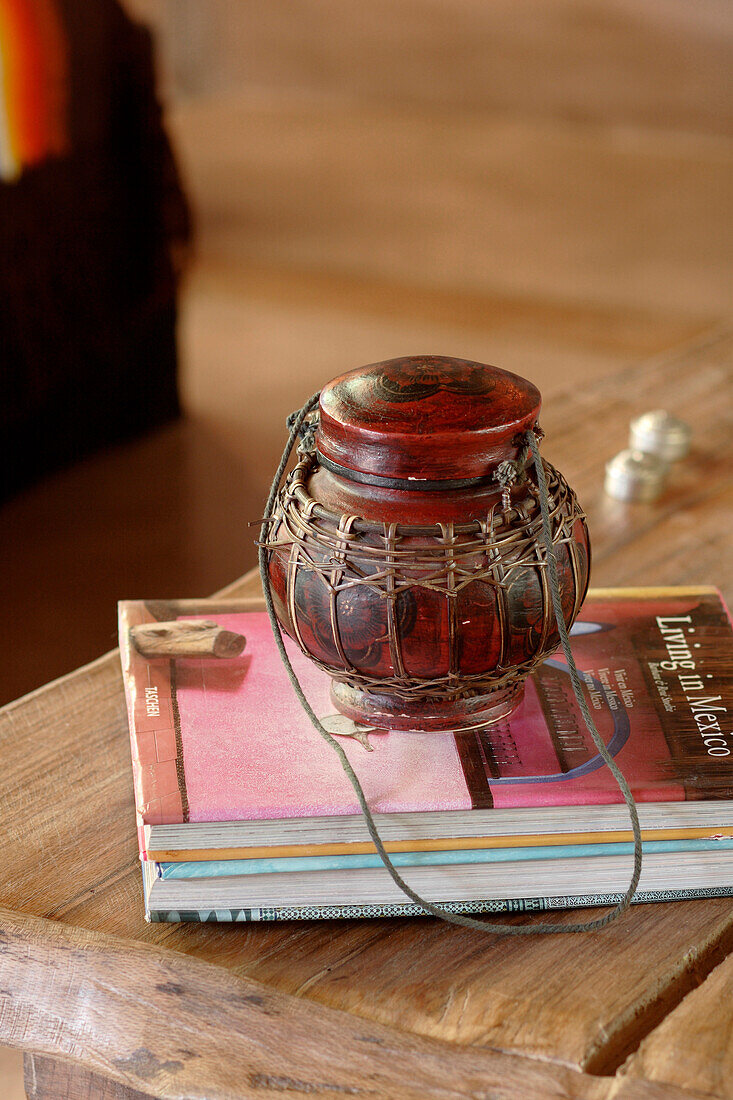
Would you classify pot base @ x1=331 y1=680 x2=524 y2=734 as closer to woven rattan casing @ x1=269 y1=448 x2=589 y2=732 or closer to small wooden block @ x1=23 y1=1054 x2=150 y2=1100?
woven rattan casing @ x1=269 y1=448 x2=589 y2=732

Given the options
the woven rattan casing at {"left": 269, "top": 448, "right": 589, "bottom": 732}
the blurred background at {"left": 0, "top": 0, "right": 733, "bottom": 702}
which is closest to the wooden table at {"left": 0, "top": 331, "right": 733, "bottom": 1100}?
the woven rattan casing at {"left": 269, "top": 448, "right": 589, "bottom": 732}

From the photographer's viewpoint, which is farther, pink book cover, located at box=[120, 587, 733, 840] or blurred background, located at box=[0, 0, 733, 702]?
blurred background, located at box=[0, 0, 733, 702]

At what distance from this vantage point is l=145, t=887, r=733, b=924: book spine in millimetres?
486

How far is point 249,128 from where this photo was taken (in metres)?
2.78

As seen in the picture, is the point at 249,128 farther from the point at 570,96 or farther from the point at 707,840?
the point at 707,840

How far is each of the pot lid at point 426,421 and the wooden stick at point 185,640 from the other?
16 centimetres

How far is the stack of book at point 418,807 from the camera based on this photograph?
0.48m

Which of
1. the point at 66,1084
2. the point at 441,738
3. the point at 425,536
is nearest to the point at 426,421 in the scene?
the point at 425,536

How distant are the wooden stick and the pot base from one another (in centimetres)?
8

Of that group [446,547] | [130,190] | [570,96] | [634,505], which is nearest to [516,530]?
[446,547]

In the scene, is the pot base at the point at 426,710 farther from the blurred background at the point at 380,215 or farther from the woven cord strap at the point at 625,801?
the blurred background at the point at 380,215

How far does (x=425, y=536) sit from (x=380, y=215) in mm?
2385

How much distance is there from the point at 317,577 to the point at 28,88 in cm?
124

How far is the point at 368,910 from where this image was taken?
491mm
